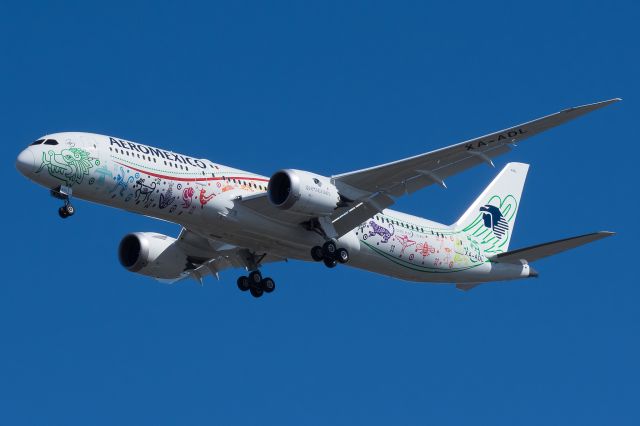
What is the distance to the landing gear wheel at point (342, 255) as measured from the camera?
43097 mm

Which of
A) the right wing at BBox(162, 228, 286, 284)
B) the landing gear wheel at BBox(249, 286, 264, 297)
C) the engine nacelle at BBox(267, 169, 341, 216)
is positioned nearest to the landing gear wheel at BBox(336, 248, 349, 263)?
the engine nacelle at BBox(267, 169, 341, 216)

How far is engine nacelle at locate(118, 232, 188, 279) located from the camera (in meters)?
46.8

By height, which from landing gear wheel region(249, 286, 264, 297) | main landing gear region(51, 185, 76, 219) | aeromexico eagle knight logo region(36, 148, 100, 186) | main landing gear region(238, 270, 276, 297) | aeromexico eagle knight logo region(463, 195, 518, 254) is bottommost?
main landing gear region(51, 185, 76, 219)

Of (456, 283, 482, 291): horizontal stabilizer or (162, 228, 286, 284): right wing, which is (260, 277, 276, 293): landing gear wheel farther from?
(456, 283, 482, 291): horizontal stabilizer

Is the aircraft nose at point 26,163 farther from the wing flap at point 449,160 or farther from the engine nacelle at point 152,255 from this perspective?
the wing flap at point 449,160

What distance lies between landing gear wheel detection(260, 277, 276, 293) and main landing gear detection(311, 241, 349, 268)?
11.4 ft

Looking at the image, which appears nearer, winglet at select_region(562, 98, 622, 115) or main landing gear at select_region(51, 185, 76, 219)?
winglet at select_region(562, 98, 622, 115)

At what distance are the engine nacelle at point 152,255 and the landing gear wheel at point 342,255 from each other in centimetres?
688

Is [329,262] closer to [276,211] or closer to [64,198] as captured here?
[276,211]

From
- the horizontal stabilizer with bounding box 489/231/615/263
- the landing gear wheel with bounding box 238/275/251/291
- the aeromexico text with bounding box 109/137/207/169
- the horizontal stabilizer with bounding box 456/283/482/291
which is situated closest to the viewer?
the aeromexico text with bounding box 109/137/207/169

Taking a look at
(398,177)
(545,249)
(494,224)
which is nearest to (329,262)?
(398,177)

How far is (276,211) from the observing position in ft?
138

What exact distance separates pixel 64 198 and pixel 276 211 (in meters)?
6.96

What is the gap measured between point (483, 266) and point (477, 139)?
9.35m
